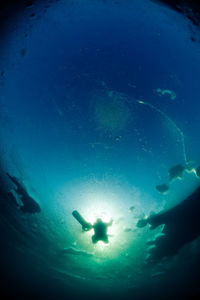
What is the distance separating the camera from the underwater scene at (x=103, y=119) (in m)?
5.70

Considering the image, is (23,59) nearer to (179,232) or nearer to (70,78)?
(70,78)

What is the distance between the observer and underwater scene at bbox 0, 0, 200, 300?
5.70 meters

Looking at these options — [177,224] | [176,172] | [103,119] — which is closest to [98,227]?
[176,172]

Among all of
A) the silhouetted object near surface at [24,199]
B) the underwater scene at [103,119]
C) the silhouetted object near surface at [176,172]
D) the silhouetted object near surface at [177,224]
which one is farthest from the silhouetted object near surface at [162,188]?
the silhouetted object near surface at [24,199]

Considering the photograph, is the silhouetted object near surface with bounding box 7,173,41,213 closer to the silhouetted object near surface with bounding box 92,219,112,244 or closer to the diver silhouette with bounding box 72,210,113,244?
the diver silhouette with bounding box 72,210,113,244

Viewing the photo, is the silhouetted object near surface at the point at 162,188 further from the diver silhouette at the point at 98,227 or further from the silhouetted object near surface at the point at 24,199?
the silhouetted object near surface at the point at 24,199

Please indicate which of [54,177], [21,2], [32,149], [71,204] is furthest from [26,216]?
[21,2]

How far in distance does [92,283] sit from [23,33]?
121 feet

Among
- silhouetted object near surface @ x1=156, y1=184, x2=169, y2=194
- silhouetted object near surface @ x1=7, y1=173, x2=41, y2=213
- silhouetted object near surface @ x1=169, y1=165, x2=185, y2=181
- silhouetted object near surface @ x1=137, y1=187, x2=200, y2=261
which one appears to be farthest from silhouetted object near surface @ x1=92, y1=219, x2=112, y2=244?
silhouetted object near surface @ x1=7, y1=173, x2=41, y2=213

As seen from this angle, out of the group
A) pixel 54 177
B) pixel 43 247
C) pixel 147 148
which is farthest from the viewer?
pixel 43 247

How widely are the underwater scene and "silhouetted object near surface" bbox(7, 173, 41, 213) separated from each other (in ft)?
0.43

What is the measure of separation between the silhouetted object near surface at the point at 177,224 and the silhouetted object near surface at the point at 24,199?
8.76 m

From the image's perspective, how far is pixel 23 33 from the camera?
19.0 ft

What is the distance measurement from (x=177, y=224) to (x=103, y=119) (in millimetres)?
11662
